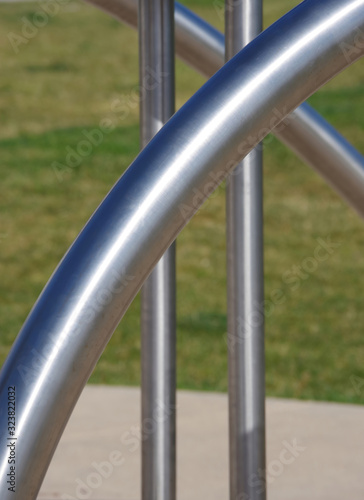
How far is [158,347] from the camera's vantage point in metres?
1.32

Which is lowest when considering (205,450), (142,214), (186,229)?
(142,214)

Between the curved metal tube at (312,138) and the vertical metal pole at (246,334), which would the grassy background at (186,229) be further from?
the vertical metal pole at (246,334)

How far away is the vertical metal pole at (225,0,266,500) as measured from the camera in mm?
1281

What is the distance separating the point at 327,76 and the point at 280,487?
200 cm

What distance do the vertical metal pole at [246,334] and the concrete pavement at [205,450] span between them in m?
1.28

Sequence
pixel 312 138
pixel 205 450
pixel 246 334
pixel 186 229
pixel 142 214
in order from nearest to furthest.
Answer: pixel 142 214 → pixel 246 334 → pixel 312 138 → pixel 205 450 → pixel 186 229

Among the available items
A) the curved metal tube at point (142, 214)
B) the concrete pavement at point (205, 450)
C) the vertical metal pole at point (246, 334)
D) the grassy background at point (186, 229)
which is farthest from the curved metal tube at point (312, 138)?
the grassy background at point (186, 229)

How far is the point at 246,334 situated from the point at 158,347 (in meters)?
0.14

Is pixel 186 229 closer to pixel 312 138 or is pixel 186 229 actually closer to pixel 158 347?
pixel 312 138

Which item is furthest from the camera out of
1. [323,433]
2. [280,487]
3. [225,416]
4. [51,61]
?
[51,61]

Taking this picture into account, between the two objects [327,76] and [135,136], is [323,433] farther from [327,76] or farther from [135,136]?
[135,136]

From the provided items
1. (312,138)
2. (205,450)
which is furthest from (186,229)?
(312,138)

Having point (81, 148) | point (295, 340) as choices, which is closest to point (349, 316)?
point (295, 340)

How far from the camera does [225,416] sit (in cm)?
324
